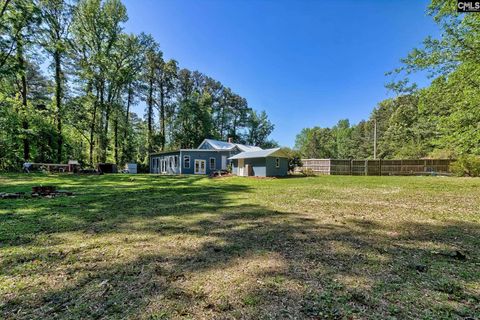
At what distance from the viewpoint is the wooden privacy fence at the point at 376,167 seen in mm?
21188

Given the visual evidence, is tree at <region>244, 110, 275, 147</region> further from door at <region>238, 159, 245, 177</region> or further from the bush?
the bush

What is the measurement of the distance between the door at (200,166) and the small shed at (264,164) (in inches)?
173

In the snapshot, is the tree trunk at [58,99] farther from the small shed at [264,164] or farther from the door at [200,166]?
the small shed at [264,164]

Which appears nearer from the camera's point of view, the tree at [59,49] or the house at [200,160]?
the tree at [59,49]

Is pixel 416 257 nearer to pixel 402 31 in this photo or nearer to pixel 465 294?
pixel 465 294

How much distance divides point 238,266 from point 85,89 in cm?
2737

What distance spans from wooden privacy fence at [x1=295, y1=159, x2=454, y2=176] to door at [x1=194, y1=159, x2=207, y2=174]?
999 centimetres

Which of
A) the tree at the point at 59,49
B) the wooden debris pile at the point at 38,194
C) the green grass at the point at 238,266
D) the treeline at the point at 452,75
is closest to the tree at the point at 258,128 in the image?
the tree at the point at 59,49

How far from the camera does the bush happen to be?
1638cm

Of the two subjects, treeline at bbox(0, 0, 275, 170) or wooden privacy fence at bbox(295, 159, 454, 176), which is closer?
treeline at bbox(0, 0, 275, 170)

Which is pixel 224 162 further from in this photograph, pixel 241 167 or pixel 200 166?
pixel 241 167

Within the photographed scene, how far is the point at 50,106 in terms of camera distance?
66.1ft

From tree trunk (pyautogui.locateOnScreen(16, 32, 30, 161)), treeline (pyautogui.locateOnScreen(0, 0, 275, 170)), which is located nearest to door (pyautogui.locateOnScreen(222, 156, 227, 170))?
treeline (pyautogui.locateOnScreen(0, 0, 275, 170))

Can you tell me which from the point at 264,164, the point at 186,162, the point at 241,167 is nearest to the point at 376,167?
the point at 264,164
